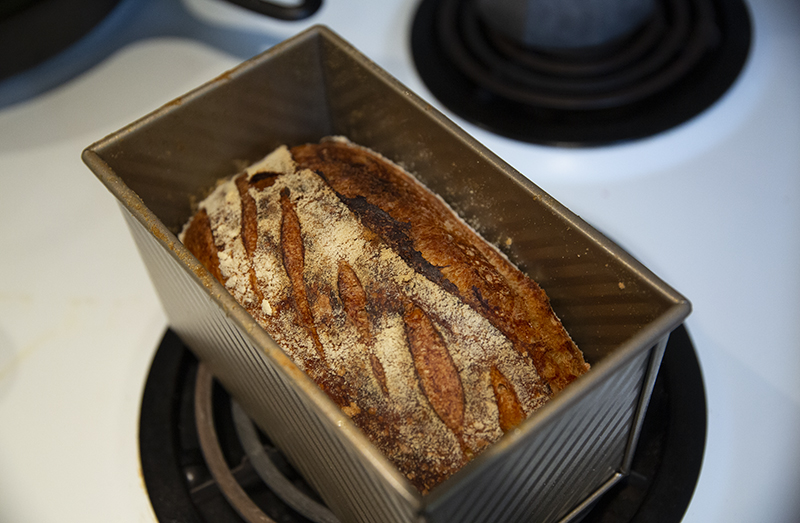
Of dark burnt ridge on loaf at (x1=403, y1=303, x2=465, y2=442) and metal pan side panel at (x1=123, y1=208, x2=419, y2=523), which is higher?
dark burnt ridge on loaf at (x1=403, y1=303, x2=465, y2=442)

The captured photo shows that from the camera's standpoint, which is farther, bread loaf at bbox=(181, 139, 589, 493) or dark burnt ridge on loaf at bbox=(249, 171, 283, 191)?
dark burnt ridge on loaf at bbox=(249, 171, 283, 191)

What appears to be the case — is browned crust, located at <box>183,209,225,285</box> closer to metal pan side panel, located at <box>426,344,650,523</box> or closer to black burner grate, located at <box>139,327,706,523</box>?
black burner grate, located at <box>139,327,706,523</box>

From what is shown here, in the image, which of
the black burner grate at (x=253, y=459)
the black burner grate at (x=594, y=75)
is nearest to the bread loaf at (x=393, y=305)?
the black burner grate at (x=253, y=459)

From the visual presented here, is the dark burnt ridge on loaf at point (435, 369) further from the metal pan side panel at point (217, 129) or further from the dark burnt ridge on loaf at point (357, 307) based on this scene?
the metal pan side panel at point (217, 129)

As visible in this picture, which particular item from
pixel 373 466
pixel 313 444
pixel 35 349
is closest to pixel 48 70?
pixel 35 349

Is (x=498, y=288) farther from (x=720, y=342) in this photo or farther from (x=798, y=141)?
(x=798, y=141)

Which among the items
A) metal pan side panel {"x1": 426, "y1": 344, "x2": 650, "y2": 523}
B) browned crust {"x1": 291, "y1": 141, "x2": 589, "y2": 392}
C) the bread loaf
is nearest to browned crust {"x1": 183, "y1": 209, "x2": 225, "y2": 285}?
the bread loaf

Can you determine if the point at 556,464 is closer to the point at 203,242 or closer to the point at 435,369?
the point at 435,369
